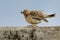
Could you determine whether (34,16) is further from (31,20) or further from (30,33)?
(30,33)

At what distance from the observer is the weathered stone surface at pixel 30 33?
12.8 ft

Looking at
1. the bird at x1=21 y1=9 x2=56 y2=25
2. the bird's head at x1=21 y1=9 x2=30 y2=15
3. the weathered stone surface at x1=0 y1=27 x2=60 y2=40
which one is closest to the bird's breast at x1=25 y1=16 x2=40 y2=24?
the bird at x1=21 y1=9 x2=56 y2=25

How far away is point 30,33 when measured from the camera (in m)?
3.94

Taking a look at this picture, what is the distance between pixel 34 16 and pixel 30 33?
836mm

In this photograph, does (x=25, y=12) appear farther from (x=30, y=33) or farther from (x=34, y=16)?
(x=30, y=33)

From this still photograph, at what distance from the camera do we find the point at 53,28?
4047 millimetres

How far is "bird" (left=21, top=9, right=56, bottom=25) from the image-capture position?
15.2ft

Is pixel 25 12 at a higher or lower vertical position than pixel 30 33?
higher

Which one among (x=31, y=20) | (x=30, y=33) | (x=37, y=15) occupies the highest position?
(x=37, y=15)

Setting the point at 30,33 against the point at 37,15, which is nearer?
the point at 30,33

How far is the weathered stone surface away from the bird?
21.8 inches

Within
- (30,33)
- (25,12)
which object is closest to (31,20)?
(25,12)

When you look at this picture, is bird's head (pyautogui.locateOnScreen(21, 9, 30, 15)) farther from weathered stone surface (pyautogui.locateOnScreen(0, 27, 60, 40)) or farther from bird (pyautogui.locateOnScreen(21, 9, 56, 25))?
weathered stone surface (pyautogui.locateOnScreen(0, 27, 60, 40))

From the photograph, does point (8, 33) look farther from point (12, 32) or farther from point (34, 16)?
point (34, 16)
